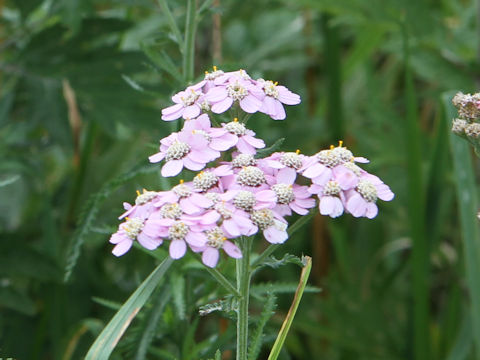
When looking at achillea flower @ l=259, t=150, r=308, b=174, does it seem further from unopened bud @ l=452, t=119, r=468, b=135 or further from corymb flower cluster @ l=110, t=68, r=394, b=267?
unopened bud @ l=452, t=119, r=468, b=135

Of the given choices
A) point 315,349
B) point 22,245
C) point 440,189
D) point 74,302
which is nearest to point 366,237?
point 315,349

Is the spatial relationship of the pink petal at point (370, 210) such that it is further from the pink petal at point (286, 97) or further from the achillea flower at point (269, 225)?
the pink petal at point (286, 97)

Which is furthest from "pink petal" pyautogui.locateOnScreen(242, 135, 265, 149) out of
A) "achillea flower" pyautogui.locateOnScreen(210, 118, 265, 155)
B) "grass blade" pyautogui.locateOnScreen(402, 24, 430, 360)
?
"grass blade" pyautogui.locateOnScreen(402, 24, 430, 360)

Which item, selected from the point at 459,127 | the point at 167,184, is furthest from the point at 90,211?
the point at 459,127

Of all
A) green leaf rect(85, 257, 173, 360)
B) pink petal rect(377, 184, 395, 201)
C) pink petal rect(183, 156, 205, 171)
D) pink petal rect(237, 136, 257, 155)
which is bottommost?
green leaf rect(85, 257, 173, 360)

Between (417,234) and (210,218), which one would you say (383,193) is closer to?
(210,218)

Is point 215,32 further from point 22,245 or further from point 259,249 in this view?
point 22,245

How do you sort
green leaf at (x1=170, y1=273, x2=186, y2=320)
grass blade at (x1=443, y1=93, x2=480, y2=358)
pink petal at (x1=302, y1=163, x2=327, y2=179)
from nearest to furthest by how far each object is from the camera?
pink petal at (x1=302, y1=163, x2=327, y2=179) → green leaf at (x1=170, y1=273, x2=186, y2=320) → grass blade at (x1=443, y1=93, x2=480, y2=358)
